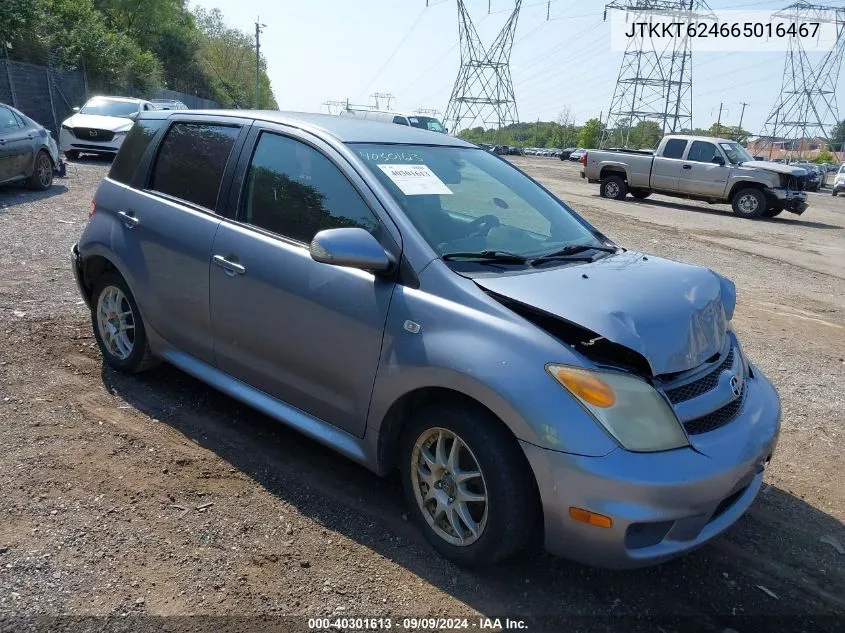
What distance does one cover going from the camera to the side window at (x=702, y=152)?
18.3 meters

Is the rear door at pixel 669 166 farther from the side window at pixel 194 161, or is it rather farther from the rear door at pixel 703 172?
the side window at pixel 194 161

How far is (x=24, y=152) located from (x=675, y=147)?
1586 cm

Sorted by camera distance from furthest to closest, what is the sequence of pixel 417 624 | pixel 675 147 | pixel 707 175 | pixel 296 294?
1. pixel 675 147
2. pixel 707 175
3. pixel 296 294
4. pixel 417 624

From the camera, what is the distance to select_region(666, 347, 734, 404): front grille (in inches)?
104

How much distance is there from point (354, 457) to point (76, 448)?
5.23 feet

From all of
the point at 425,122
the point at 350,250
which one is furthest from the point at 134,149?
the point at 425,122

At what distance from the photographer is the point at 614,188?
2042cm

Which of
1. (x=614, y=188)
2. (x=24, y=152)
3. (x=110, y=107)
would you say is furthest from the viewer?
(x=614, y=188)

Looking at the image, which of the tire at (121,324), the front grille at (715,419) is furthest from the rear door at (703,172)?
the tire at (121,324)

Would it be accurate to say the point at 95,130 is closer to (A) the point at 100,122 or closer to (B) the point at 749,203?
(A) the point at 100,122

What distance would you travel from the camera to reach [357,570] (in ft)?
9.20

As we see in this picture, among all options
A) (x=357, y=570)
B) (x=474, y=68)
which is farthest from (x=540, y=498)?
(x=474, y=68)

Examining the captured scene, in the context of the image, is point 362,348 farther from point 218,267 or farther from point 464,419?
point 218,267

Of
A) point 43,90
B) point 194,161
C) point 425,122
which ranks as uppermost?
point 43,90
